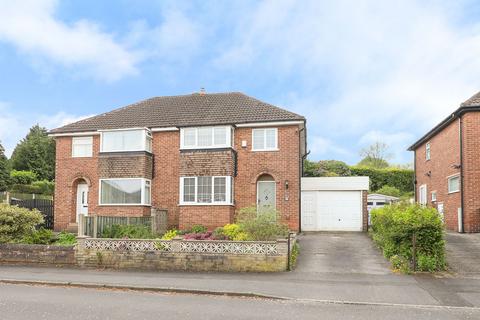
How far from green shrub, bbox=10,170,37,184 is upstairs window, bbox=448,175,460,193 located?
37836 millimetres

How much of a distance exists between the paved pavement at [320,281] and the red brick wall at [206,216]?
258 inches

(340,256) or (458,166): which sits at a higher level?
(458,166)

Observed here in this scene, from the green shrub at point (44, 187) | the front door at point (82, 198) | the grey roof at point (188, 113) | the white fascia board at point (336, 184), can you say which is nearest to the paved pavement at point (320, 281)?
the white fascia board at point (336, 184)

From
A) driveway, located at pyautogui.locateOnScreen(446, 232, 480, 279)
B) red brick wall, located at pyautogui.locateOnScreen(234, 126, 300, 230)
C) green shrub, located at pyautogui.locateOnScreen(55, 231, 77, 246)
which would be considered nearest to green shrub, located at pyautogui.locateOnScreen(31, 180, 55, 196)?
green shrub, located at pyautogui.locateOnScreen(55, 231, 77, 246)

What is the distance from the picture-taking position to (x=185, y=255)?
45.6ft

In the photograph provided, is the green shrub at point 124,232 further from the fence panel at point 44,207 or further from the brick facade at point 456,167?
the brick facade at point 456,167

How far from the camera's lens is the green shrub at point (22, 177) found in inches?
1722

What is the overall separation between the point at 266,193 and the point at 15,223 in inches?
433

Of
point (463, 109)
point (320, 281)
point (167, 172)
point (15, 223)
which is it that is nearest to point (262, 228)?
point (320, 281)

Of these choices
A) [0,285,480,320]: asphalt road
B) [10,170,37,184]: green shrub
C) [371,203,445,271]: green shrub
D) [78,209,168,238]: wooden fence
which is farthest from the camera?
[10,170,37,184]: green shrub

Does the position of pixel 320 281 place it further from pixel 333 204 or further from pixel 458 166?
pixel 458 166

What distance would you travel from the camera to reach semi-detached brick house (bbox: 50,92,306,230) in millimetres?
21594

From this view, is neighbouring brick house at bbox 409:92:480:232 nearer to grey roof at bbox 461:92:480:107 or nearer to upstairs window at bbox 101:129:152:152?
grey roof at bbox 461:92:480:107

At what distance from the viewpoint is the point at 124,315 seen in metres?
8.35
